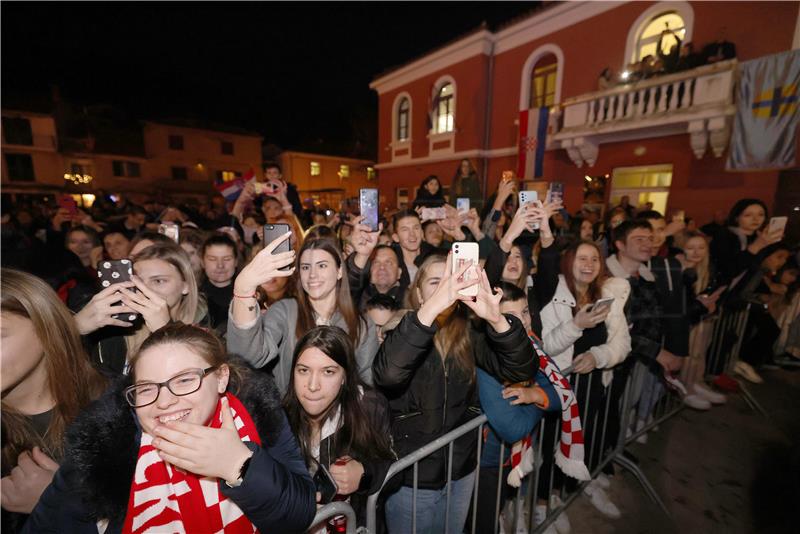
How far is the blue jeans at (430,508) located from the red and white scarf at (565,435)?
1.32ft

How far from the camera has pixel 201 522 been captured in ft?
4.26

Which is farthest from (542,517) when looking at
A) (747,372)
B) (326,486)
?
(747,372)

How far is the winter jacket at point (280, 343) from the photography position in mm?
1921

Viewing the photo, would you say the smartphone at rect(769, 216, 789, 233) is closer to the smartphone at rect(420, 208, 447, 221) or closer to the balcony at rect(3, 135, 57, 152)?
the smartphone at rect(420, 208, 447, 221)

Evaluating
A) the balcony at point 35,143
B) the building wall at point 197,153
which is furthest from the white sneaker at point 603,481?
the balcony at point 35,143

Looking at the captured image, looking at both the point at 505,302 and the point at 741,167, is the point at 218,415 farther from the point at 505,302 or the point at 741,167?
the point at 741,167

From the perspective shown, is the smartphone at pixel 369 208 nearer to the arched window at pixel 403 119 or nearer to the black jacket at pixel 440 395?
the black jacket at pixel 440 395

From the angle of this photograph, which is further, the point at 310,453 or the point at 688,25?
the point at 688,25

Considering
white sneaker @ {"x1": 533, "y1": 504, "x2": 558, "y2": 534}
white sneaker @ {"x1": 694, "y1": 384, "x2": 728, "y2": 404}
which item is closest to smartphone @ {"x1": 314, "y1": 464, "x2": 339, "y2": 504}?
white sneaker @ {"x1": 533, "y1": 504, "x2": 558, "y2": 534}

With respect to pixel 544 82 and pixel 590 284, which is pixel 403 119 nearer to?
pixel 544 82

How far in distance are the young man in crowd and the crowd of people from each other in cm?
2

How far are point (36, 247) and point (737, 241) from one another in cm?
983

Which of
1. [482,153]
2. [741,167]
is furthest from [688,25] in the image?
[482,153]

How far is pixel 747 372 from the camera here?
5.11m
